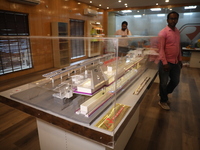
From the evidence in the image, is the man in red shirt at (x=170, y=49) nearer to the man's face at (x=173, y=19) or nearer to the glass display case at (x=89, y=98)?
the man's face at (x=173, y=19)

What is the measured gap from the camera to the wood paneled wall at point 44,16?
1.95m

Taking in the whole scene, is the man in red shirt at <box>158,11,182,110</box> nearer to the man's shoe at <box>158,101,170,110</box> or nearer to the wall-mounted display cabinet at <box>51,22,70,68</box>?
the man's shoe at <box>158,101,170,110</box>

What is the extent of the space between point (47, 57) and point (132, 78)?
1119 millimetres

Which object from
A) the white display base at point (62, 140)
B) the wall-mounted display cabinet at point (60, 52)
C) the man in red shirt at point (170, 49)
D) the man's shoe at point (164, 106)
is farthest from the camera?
the man's shoe at point (164, 106)

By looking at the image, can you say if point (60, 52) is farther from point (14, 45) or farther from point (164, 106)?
point (164, 106)

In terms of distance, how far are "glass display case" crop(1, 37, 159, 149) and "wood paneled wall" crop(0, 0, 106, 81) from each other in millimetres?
356

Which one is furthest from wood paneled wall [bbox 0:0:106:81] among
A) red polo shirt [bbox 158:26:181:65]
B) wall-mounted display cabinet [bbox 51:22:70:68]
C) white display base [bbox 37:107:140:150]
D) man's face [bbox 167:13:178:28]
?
man's face [bbox 167:13:178:28]

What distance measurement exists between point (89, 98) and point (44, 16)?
4.97 metres

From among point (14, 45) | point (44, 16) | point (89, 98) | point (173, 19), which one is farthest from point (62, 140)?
point (44, 16)

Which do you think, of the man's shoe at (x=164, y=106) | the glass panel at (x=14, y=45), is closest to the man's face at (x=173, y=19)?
the man's shoe at (x=164, y=106)

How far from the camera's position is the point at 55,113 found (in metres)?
1.06

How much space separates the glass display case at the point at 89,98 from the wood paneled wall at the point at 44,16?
1.17 ft

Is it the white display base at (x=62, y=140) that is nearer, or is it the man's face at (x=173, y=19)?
the white display base at (x=62, y=140)

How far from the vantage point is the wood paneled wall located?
1947 millimetres
